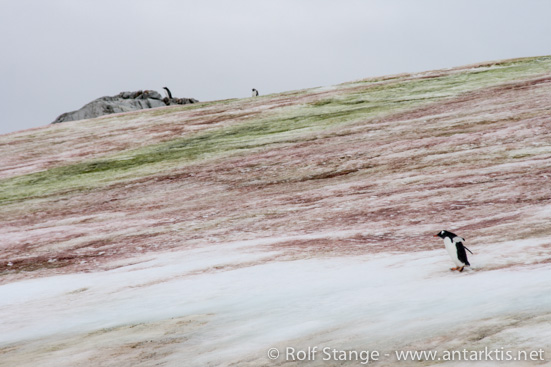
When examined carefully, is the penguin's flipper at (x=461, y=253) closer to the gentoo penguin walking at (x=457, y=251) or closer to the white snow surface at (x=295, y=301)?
the gentoo penguin walking at (x=457, y=251)

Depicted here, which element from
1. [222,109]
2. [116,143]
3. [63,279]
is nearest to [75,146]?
[116,143]

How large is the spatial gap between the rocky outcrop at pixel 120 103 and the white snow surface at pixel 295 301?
55.3 metres

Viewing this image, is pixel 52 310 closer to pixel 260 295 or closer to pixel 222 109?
pixel 260 295

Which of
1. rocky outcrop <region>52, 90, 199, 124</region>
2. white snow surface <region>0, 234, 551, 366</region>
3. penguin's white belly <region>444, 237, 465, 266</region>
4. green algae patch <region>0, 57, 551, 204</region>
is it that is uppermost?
rocky outcrop <region>52, 90, 199, 124</region>

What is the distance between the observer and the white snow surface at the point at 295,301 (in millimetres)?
8742

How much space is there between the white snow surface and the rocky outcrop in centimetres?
5532

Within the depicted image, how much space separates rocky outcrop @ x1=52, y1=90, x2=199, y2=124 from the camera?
69.9 metres

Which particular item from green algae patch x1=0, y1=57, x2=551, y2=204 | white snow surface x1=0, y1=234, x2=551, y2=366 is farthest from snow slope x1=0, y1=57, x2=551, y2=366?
green algae patch x1=0, y1=57, x2=551, y2=204

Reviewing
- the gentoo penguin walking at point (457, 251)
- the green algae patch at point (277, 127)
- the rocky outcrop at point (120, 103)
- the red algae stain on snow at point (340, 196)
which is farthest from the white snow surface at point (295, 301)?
the rocky outcrop at point (120, 103)

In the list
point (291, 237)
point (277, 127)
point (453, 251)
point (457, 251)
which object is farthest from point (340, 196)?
point (277, 127)

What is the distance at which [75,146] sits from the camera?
4328 cm

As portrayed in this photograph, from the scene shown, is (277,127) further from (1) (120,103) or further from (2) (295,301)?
(1) (120,103)

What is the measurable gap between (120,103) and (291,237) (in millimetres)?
59167

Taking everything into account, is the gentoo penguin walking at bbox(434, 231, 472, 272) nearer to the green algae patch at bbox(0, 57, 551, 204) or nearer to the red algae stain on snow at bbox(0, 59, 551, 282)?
the red algae stain on snow at bbox(0, 59, 551, 282)
